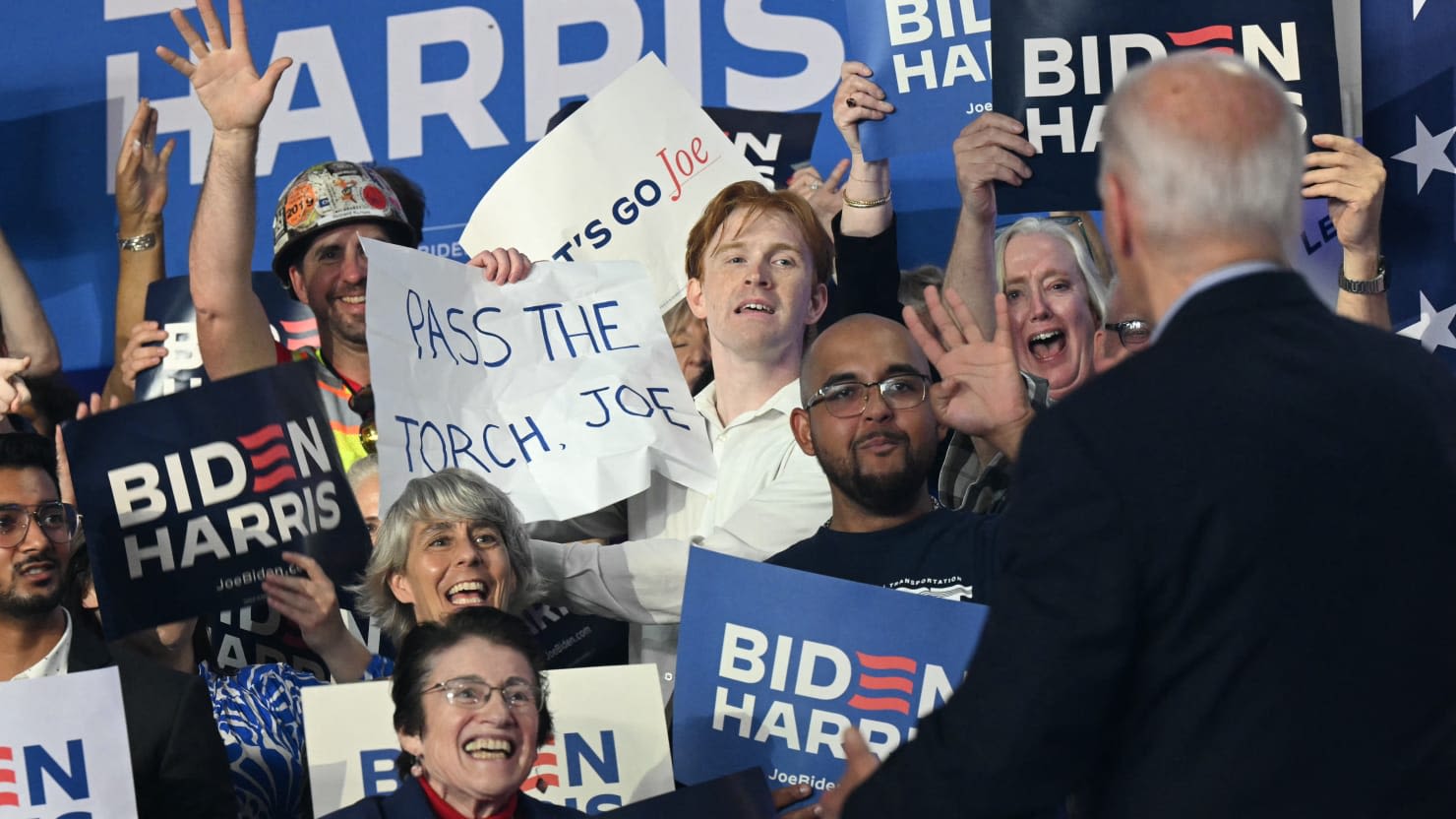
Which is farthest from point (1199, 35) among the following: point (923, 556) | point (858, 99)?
point (923, 556)

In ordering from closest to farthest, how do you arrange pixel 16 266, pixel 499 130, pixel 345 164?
pixel 345 164 < pixel 16 266 < pixel 499 130

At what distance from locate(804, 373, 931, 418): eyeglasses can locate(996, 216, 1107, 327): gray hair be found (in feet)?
2.13

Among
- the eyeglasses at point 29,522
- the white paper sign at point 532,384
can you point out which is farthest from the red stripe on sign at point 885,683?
the eyeglasses at point 29,522

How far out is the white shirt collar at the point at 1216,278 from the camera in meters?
1.78

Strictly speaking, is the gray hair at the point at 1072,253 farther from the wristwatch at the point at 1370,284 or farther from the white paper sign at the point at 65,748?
the white paper sign at the point at 65,748

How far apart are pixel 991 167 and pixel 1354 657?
2366 mm

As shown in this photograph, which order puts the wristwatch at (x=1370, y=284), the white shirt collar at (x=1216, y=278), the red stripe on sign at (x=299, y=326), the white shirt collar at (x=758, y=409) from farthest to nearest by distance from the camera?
the red stripe on sign at (x=299, y=326), the white shirt collar at (x=758, y=409), the wristwatch at (x=1370, y=284), the white shirt collar at (x=1216, y=278)

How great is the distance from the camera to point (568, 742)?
3379 millimetres

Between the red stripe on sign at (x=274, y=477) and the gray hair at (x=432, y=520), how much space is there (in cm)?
20

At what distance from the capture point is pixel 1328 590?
1.68 meters

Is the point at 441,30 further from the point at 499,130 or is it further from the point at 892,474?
the point at 892,474

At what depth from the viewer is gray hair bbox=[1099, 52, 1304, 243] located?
69.7 inches

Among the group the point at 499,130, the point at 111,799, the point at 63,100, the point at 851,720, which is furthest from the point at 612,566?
the point at 63,100

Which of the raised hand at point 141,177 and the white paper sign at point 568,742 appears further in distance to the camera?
the raised hand at point 141,177
